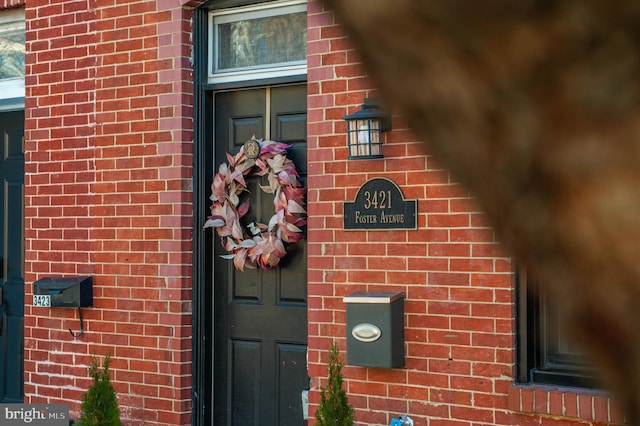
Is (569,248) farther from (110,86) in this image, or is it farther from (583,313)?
(110,86)

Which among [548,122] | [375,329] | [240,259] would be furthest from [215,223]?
[548,122]

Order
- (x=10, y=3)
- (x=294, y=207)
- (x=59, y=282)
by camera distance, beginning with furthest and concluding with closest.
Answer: (x=10, y=3) < (x=59, y=282) < (x=294, y=207)

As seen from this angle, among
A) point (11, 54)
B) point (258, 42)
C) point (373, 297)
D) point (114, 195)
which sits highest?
point (11, 54)

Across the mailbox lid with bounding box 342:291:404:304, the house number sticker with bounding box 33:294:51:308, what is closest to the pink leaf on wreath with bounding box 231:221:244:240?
the mailbox lid with bounding box 342:291:404:304

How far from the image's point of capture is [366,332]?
5309 millimetres

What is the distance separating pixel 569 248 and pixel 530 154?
0.07 m

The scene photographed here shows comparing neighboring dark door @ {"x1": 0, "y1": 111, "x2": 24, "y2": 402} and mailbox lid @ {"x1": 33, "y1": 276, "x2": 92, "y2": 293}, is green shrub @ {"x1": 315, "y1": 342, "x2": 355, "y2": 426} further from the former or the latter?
neighboring dark door @ {"x1": 0, "y1": 111, "x2": 24, "y2": 402}

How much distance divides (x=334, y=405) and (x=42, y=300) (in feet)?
8.79

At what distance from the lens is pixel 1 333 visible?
7684mm

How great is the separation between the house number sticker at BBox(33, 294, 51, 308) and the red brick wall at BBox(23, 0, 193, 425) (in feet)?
0.36

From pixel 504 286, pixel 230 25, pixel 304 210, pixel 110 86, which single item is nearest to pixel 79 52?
pixel 110 86

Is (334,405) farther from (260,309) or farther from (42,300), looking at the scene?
(42,300)

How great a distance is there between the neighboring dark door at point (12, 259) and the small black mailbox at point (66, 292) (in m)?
0.75

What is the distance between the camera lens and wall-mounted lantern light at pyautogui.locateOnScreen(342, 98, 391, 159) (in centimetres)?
535
